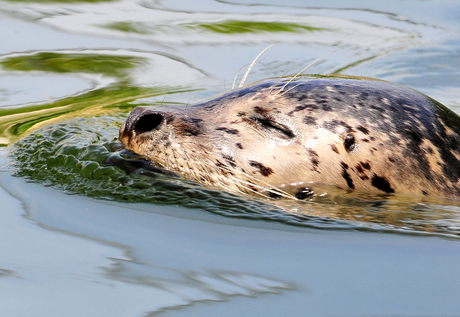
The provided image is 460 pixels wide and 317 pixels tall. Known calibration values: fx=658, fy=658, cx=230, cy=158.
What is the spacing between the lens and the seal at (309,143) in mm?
3557

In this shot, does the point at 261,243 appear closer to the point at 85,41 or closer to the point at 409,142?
the point at 409,142

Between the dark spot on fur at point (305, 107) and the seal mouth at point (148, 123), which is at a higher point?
the dark spot on fur at point (305, 107)

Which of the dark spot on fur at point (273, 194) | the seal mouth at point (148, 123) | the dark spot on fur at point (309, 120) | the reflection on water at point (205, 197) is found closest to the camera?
the reflection on water at point (205, 197)

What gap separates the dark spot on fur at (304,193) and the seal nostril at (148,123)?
2.92 feet

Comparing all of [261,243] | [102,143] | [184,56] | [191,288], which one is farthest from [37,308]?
[184,56]

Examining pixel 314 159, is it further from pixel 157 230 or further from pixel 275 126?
pixel 157 230

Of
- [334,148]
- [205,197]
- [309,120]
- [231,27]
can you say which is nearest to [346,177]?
[334,148]

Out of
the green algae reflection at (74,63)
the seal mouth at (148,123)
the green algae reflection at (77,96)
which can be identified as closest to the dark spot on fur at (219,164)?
the seal mouth at (148,123)

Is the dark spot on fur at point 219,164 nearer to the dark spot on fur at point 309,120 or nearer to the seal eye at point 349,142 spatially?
the dark spot on fur at point 309,120

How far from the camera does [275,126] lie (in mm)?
3682

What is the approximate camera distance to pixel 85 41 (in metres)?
7.16

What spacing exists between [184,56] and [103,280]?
5155 millimetres

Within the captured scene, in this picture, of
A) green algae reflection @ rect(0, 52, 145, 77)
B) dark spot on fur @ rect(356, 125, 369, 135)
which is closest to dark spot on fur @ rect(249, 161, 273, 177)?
dark spot on fur @ rect(356, 125, 369, 135)

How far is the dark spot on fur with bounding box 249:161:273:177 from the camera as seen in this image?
11.7ft
